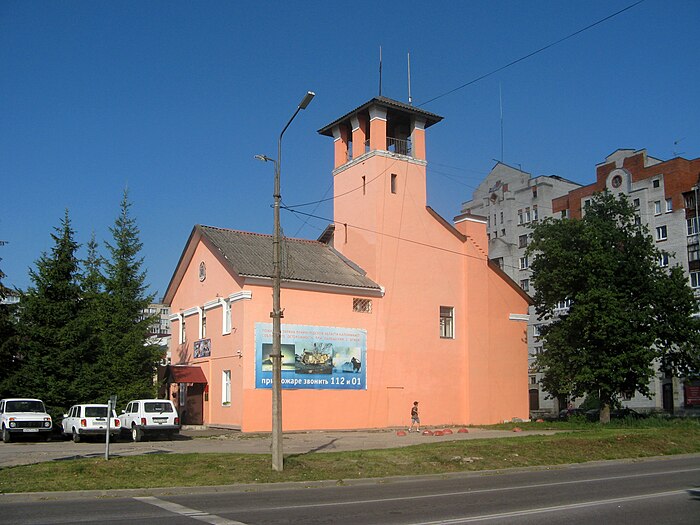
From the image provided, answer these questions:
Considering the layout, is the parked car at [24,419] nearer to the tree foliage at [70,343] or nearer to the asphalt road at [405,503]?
the tree foliage at [70,343]

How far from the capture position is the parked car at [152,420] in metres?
29.1

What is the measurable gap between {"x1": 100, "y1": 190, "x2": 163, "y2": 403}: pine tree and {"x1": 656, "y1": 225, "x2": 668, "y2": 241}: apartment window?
4530 centimetres

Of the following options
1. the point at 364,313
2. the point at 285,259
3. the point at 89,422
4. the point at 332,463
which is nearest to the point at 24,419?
the point at 89,422

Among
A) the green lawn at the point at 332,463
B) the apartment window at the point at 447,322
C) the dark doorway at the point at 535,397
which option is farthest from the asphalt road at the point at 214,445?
the dark doorway at the point at 535,397

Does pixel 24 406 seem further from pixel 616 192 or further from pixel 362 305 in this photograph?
pixel 616 192

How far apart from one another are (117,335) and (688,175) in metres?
49.4

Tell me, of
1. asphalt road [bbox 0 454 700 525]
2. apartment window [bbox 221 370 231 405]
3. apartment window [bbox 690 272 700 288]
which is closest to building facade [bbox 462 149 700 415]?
apartment window [bbox 690 272 700 288]

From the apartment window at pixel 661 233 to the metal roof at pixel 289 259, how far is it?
35397 millimetres

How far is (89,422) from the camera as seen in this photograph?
28.4 metres

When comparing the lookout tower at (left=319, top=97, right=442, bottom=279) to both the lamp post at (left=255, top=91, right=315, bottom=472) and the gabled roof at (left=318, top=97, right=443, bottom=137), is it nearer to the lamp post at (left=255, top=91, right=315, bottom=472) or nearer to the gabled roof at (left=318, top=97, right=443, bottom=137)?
the gabled roof at (left=318, top=97, right=443, bottom=137)

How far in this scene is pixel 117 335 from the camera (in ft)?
116

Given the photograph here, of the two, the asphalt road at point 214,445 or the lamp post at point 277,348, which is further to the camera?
the asphalt road at point 214,445

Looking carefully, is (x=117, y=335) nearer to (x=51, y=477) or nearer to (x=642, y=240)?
(x=51, y=477)

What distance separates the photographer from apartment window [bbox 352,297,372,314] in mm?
37281
